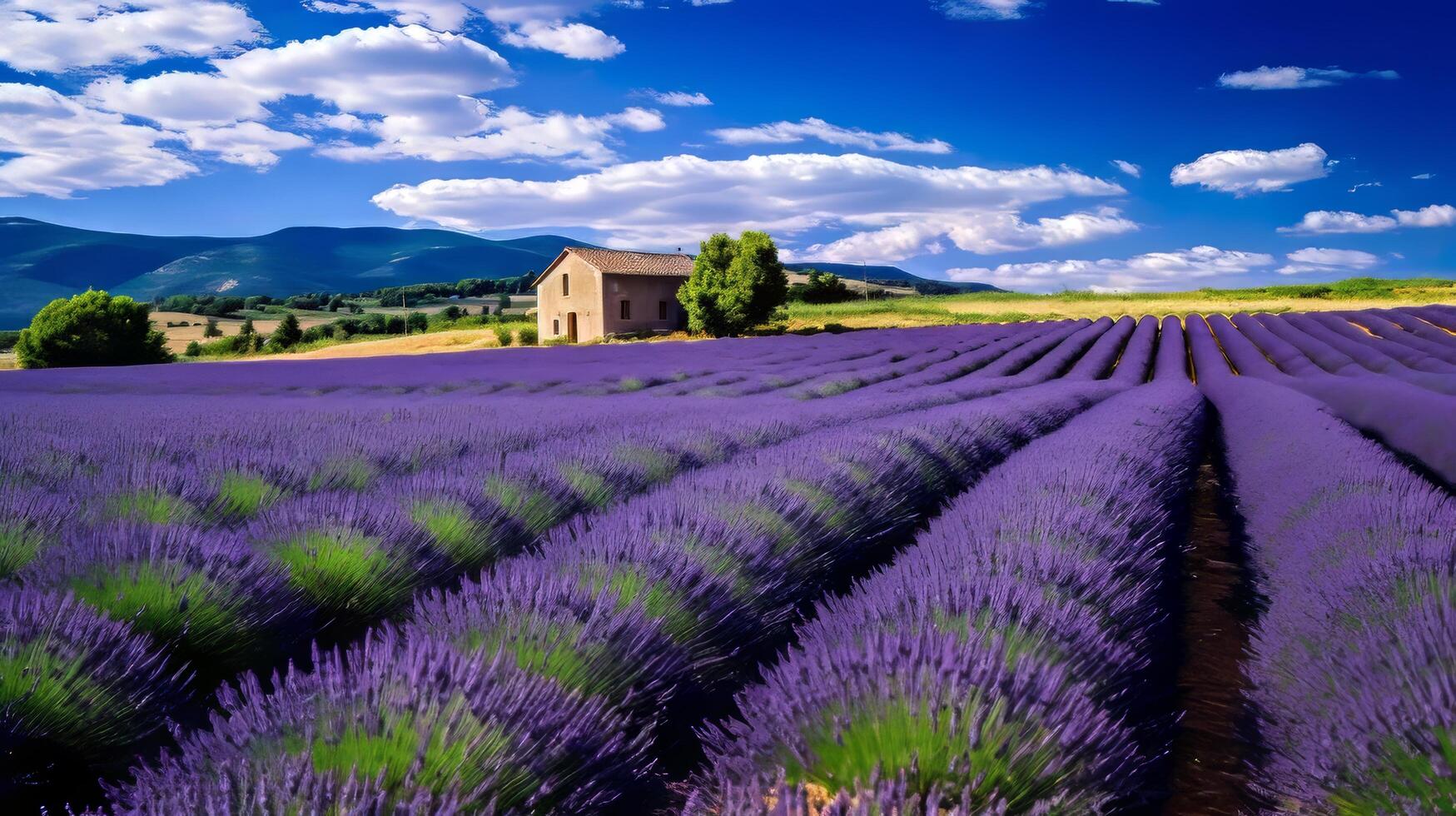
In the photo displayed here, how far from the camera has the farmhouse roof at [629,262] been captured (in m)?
43.2

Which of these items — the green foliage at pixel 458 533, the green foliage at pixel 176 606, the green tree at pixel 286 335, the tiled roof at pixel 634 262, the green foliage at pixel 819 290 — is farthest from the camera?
the green foliage at pixel 819 290

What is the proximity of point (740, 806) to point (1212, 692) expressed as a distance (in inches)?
94.0

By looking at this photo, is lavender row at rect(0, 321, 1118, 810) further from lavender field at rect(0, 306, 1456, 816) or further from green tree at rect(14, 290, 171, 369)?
green tree at rect(14, 290, 171, 369)

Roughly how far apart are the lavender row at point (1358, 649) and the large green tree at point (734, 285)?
36.9 metres

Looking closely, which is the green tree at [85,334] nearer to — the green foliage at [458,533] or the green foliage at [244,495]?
the green foliage at [244,495]

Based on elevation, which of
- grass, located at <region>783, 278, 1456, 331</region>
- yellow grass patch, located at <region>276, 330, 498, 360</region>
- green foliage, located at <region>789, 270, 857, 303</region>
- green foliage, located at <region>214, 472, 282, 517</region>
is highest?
green foliage, located at <region>789, 270, 857, 303</region>

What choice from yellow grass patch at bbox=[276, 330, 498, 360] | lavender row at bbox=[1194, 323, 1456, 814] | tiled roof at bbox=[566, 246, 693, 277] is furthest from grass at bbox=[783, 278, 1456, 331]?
lavender row at bbox=[1194, 323, 1456, 814]

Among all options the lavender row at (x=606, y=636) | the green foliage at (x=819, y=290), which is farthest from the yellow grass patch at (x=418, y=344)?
the lavender row at (x=606, y=636)

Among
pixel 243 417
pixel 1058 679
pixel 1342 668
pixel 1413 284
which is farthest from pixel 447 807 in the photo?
pixel 1413 284

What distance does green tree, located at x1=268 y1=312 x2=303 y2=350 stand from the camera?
50.4 m

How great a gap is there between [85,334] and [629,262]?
24488mm

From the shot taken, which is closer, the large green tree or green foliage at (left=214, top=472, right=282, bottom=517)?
green foliage at (left=214, top=472, right=282, bottom=517)

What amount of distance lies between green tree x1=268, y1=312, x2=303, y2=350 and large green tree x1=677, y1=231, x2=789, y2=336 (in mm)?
25546

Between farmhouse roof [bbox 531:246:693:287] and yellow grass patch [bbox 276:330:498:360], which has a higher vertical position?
farmhouse roof [bbox 531:246:693:287]
